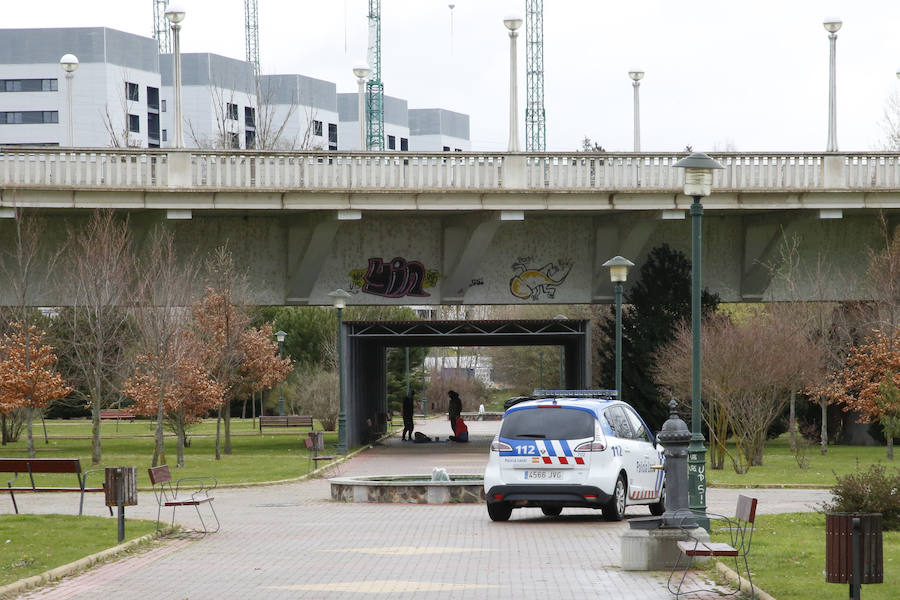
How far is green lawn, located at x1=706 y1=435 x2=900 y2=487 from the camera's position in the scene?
25.2 m

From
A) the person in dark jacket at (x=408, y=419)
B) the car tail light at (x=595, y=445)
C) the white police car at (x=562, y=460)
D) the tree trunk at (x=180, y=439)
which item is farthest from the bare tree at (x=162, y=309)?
the car tail light at (x=595, y=445)

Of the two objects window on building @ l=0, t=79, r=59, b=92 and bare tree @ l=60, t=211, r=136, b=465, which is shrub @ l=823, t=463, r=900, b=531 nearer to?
bare tree @ l=60, t=211, r=136, b=465

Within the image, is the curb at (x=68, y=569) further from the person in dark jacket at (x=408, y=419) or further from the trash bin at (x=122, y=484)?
the person in dark jacket at (x=408, y=419)

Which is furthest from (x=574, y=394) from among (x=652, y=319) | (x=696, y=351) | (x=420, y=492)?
(x=652, y=319)

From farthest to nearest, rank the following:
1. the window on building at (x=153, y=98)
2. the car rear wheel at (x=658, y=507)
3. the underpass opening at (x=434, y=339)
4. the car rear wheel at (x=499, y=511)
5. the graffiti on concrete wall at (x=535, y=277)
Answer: the window on building at (x=153, y=98), the underpass opening at (x=434, y=339), the graffiti on concrete wall at (x=535, y=277), the car rear wheel at (x=658, y=507), the car rear wheel at (x=499, y=511)

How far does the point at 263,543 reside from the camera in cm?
1542

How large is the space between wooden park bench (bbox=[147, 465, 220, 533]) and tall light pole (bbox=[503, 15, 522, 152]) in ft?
36.4

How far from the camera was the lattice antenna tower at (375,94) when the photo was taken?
115m

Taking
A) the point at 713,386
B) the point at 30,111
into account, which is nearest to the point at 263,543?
the point at 713,386

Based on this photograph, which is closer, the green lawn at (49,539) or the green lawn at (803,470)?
the green lawn at (49,539)

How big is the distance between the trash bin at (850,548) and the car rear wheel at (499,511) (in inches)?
320

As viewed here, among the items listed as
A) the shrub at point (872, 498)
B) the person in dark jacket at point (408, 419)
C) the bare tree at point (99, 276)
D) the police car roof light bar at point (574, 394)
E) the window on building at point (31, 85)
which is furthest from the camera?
the window on building at point (31, 85)

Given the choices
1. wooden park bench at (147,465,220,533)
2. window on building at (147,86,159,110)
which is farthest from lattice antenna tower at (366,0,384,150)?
wooden park bench at (147,465,220,533)

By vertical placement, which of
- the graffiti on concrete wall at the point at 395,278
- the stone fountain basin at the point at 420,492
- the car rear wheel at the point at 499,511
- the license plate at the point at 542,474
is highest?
the graffiti on concrete wall at the point at 395,278
